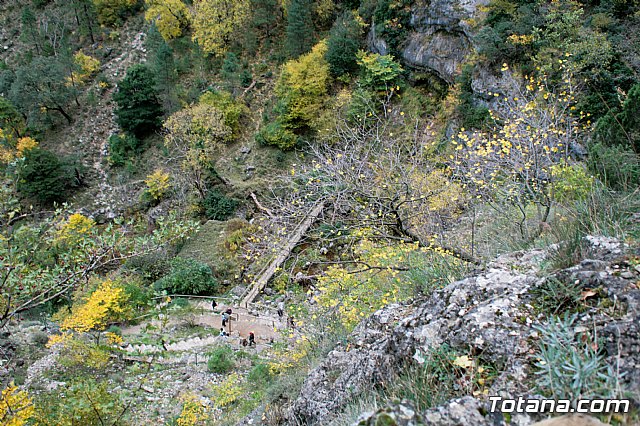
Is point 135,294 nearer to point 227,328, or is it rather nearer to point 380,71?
point 227,328

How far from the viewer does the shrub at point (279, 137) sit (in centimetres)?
2242

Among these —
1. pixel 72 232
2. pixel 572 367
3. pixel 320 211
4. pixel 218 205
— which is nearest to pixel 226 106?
pixel 218 205

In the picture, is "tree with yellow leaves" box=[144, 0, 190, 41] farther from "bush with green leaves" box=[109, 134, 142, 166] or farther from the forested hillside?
"bush with green leaves" box=[109, 134, 142, 166]

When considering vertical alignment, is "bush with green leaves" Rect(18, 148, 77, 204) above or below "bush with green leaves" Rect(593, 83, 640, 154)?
below

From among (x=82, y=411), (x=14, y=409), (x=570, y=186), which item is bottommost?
(x=82, y=411)

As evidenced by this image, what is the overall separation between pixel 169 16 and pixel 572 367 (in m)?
34.3

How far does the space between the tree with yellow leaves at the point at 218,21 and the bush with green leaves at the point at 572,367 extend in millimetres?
28445

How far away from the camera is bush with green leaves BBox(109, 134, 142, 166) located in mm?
25891

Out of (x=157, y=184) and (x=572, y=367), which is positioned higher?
(x=572, y=367)

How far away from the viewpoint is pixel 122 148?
2612cm

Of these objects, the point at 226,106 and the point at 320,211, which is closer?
the point at 320,211

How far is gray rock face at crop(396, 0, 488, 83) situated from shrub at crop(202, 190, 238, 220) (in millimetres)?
11560

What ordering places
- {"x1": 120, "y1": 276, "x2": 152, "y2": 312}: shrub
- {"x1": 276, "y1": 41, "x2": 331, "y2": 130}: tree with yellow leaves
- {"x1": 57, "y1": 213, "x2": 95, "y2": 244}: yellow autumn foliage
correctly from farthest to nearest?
{"x1": 276, "y1": 41, "x2": 331, "y2": 130}: tree with yellow leaves → {"x1": 120, "y1": 276, "x2": 152, "y2": 312}: shrub → {"x1": 57, "y1": 213, "x2": 95, "y2": 244}: yellow autumn foliage

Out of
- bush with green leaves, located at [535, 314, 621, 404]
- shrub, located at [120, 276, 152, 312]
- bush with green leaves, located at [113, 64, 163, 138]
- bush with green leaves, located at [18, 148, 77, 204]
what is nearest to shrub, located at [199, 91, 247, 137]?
bush with green leaves, located at [113, 64, 163, 138]
